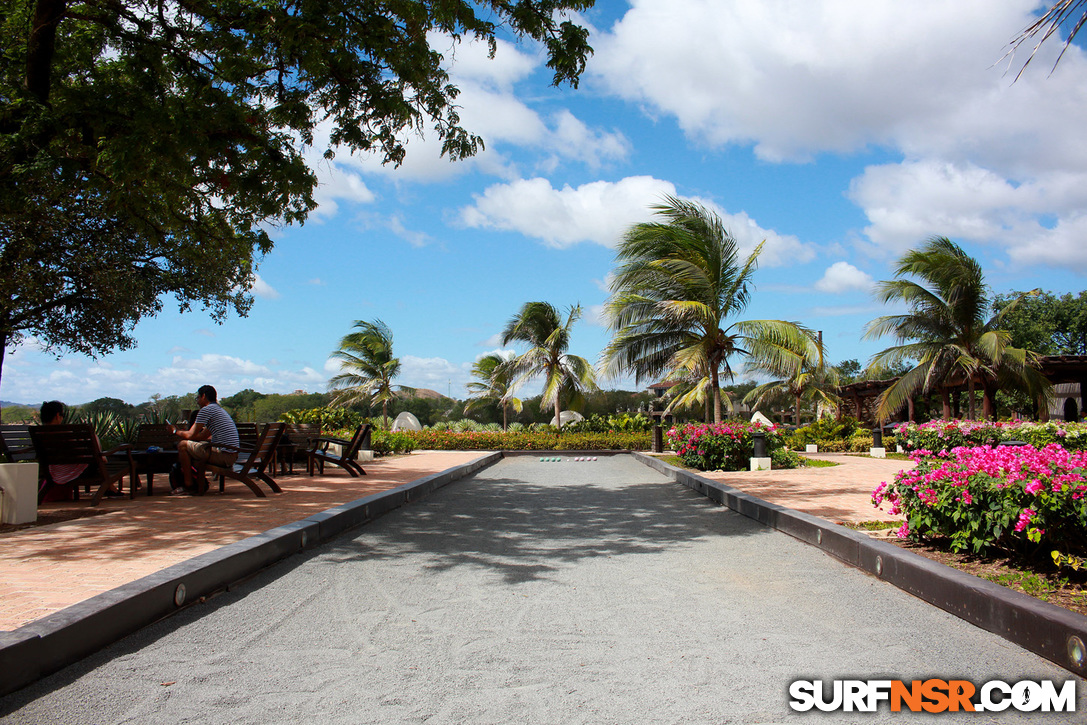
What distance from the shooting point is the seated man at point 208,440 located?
8.80m

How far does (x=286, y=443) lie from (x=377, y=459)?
624 centimetres

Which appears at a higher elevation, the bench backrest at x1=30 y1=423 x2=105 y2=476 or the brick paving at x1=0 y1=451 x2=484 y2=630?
the bench backrest at x1=30 y1=423 x2=105 y2=476

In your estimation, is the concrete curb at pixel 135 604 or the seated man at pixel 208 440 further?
the seated man at pixel 208 440

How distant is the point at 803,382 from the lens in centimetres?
3550

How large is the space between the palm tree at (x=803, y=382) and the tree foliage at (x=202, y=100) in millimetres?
9428

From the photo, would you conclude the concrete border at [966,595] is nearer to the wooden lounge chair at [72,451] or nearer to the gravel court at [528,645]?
the gravel court at [528,645]

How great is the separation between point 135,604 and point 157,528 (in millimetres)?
2913

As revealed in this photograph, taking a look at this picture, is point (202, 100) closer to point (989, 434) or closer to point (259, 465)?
point (259, 465)

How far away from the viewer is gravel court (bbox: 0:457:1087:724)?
2.81 meters

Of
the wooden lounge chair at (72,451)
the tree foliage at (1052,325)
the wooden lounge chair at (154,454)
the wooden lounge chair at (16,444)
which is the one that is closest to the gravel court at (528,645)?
the wooden lounge chair at (72,451)

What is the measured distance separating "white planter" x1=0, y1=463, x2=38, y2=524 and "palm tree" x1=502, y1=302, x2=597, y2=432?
957 inches

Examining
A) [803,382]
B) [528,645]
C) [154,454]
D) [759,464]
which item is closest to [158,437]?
[154,454]

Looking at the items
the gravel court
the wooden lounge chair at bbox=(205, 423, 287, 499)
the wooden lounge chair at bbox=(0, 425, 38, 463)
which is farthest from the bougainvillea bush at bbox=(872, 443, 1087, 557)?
the wooden lounge chair at bbox=(0, 425, 38, 463)

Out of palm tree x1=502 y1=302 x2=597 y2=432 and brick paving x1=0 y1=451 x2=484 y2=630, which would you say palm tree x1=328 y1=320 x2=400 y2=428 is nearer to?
palm tree x1=502 y1=302 x2=597 y2=432
